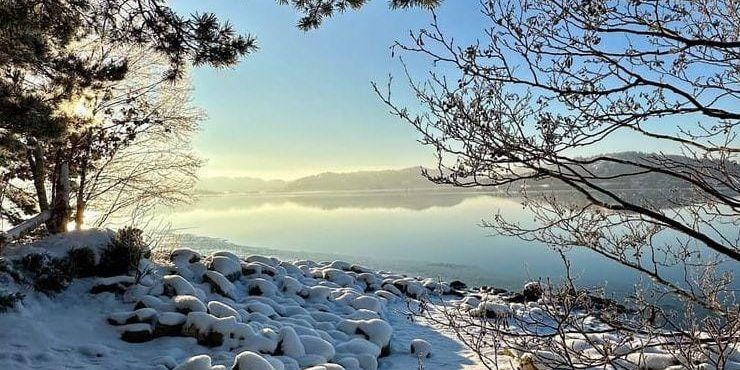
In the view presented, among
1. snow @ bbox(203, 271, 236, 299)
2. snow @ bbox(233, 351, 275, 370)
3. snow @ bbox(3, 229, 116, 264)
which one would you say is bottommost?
snow @ bbox(233, 351, 275, 370)

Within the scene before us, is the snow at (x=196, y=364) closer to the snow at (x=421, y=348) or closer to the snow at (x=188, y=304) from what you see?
→ the snow at (x=188, y=304)

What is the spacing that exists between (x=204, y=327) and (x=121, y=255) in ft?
8.58

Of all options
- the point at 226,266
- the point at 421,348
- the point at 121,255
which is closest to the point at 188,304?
the point at 121,255

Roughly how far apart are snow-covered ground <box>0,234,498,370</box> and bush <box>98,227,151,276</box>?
0.33m

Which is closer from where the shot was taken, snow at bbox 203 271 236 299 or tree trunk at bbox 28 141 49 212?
snow at bbox 203 271 236 299

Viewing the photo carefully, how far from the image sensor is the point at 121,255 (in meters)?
7.75

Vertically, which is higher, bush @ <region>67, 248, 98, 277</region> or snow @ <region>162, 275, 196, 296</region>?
bush @ <region>67, 248, 98, 277</region>

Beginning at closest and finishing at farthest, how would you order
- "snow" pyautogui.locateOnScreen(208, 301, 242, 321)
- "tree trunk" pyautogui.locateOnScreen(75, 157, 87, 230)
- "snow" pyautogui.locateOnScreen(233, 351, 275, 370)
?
"snow" pyautogui.locateOnScreen(233, 351, 275, 370), "snow" pyautogui.locateOnScreen(208, 301, 242, 321), "tree trunk" pyautogui.locateOnScreen(75, 157, 87, 230)

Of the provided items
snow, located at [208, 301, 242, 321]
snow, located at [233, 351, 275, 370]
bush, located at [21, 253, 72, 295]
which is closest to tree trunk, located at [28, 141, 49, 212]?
bush, located at [21, 253, 72, 295]

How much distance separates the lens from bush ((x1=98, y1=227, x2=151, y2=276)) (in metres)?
7.54

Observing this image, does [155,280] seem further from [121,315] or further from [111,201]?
[111,201]

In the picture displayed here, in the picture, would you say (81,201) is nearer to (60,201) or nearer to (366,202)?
(60,201)

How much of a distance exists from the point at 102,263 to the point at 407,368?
5.21 m

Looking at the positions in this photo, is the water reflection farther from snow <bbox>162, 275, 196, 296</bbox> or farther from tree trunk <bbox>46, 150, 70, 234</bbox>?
snow <bbox>162, 275, 196, 296</bbox>
